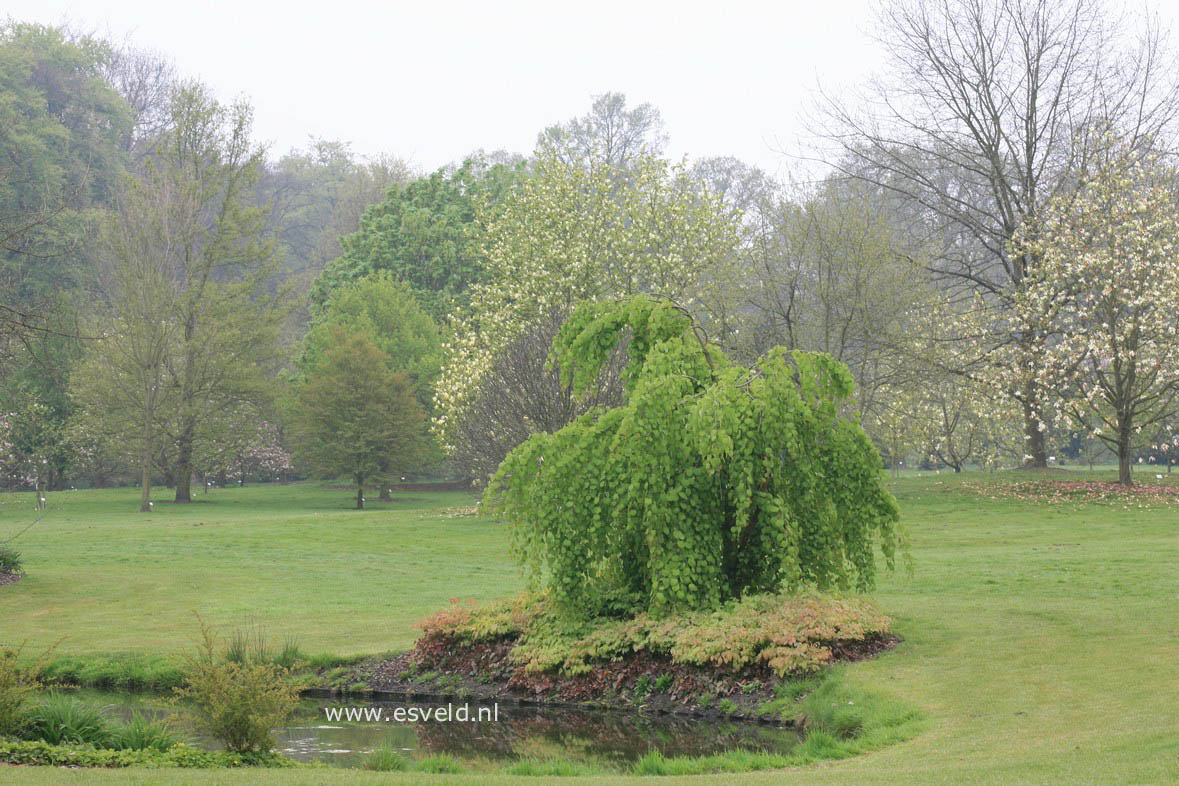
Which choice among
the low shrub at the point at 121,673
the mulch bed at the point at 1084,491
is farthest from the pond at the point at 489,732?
the mulch bed at the point at 1084,491

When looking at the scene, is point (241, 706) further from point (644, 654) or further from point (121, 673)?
point (121, 673)

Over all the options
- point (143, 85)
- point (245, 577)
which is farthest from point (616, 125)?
point (245, 577)

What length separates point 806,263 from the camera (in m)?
32.4

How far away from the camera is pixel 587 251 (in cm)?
3509

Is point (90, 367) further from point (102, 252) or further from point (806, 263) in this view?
point (806, 263)

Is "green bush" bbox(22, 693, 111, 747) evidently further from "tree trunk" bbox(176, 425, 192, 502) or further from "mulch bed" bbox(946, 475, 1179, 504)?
"tree trunk" bbox(176, 425, 192, 502)

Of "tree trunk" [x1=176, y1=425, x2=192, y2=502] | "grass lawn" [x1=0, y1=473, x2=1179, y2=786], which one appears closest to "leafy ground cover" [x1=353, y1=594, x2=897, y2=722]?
"grass lawn" [x1=0, y1=473, x2=1179, y2=786]

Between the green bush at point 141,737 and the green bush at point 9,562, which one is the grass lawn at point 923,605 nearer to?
the green bush at point 9,562

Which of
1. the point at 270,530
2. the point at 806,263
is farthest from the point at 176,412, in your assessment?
the point at 806,263

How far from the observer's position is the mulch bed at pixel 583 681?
11953 millimetres

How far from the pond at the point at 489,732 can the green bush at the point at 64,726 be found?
108 cm

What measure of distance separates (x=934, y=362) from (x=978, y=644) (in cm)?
2109

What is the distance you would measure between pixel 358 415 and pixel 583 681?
3140cm

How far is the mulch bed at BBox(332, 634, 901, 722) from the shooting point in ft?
39.2
